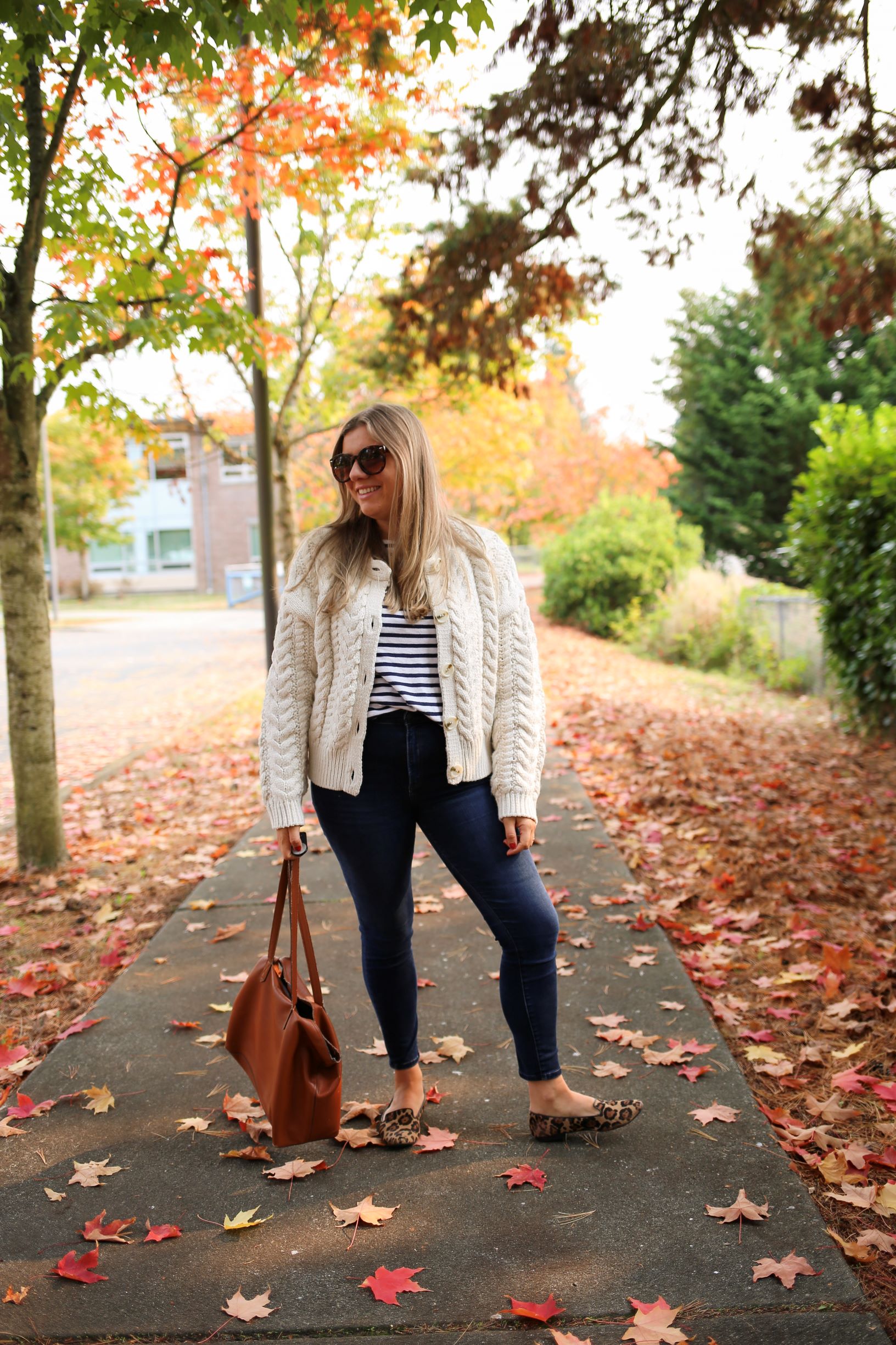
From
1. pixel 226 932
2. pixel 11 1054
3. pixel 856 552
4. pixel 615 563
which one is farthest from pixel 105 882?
pixel 615 563

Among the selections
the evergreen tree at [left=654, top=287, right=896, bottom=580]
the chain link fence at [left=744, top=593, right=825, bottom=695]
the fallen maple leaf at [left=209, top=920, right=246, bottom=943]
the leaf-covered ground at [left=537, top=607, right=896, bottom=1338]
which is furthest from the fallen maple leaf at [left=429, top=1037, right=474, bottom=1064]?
the evergreen tree at [left=654, top=287, right=896, bottom=580]

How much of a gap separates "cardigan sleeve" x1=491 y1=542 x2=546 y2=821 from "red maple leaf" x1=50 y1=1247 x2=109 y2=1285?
146 cm

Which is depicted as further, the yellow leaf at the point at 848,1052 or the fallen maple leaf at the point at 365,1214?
the yellow leaf at the point at 848,1052

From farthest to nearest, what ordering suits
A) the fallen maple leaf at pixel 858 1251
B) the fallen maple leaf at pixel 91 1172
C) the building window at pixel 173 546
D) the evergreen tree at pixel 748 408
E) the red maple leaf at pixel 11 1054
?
the building window at pixel 173 546 → the evergreen tree at pixel 748 408 → the red maple leaf at pixel 11 1054 → the fallen maple leaf at pixel 91 1172 → the fallen maple leaf at pixel 858 1251

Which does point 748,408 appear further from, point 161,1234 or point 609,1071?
point 161,1234

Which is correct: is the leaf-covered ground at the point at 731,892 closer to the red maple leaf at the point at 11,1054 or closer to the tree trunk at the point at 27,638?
the red maple leaf at the point at 11,1054

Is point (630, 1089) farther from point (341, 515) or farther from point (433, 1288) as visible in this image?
point (341, 515)

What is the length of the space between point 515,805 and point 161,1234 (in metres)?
1.40

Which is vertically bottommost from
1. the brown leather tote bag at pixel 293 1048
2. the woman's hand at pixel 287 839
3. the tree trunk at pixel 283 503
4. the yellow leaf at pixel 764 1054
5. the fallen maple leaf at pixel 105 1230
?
the yellow leaf at pixel 764 1054

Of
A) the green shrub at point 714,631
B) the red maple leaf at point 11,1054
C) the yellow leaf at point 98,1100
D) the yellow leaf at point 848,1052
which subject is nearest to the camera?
the yellow leaf at point 98,1100

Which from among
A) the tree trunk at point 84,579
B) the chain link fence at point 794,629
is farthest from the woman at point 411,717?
the tree trunk at point 84,579

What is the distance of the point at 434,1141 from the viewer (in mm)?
2990

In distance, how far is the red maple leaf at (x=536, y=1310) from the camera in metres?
2.22

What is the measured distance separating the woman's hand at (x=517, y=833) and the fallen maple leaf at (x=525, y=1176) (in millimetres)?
861
